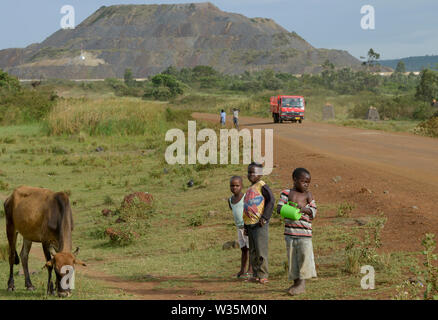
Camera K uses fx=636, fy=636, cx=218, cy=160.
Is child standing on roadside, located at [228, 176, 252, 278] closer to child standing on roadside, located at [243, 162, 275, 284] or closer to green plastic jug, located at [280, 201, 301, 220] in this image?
child standing on roadside, located at [243, 162, 275, 284]

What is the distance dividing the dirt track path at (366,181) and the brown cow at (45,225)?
119 centimetres

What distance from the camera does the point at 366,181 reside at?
580 inches

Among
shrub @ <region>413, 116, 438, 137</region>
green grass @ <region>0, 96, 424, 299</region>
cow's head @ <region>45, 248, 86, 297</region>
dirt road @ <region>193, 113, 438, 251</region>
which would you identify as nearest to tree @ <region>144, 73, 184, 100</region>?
shrub @ <region>413, 116, 438, 137</region>

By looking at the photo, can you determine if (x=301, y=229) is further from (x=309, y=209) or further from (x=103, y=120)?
(x=103, y=120)

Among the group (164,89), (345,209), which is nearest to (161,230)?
(345,209)

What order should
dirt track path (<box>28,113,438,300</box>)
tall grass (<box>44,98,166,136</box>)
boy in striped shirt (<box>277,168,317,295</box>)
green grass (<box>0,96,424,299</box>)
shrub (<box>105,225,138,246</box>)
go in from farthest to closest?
tall grass (<box>44,98,166,136</box>) < shrub (<box>105,225,138,246</box>) < dirt track path (<box>28,113,438,300</box>) < green grass (<box>0,96,424,299</box>) < boy in striped shirt (<box>277,168,317,295</box>)

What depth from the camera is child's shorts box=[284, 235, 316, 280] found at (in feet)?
24.0

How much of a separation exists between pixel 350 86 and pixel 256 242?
3976 inches

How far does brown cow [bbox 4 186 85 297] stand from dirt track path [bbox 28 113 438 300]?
3.90 ft

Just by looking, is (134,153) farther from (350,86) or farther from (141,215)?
(350,86)

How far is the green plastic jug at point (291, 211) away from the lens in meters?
7.16

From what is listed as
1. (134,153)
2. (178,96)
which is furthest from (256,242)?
(178,96)

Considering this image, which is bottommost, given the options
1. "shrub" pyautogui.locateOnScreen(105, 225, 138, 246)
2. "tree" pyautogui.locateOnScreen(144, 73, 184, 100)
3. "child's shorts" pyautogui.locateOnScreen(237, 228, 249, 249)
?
"shrub" pyautogui.locateOnScreen(105, 225, 138, 246)

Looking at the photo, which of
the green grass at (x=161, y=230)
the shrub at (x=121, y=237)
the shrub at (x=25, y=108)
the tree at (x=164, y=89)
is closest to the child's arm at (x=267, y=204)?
the green grass at (x=161, y=230)
